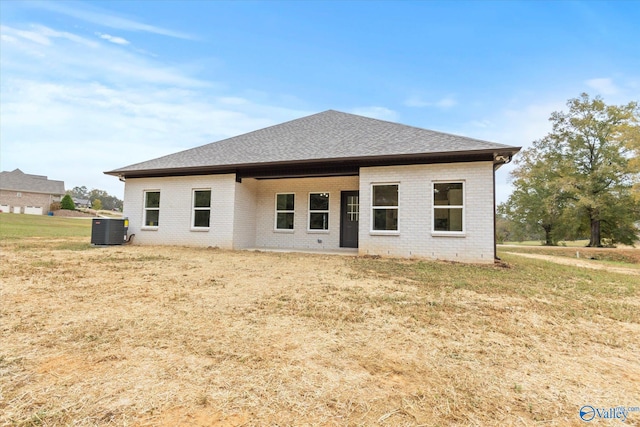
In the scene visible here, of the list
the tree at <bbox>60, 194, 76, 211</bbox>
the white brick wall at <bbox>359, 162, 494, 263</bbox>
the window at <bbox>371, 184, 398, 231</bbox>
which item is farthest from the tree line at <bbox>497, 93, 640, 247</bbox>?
the tree at <bbox>60, 194, 76, 211</bbox>

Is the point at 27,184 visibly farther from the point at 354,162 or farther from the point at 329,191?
the point at 354,162

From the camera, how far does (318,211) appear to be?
476 inches

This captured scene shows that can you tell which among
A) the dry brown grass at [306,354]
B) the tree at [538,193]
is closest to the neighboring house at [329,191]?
the dry brown grass at [306,354]

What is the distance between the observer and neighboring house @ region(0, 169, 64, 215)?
4072 centimetres

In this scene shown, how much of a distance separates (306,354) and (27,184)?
57.9 m

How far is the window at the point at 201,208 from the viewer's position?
11.6 metres

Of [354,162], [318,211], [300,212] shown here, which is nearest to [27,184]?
[300,212]

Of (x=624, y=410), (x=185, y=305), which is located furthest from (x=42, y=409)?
(x=624, y=410)

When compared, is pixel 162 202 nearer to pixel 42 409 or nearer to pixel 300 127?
pixel 300 127

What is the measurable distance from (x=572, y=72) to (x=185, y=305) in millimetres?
17906

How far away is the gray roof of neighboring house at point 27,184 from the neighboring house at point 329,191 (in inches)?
1730

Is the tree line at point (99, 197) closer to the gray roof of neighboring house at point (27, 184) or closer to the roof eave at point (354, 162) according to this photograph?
the gray roof of neighboring house at point (27, 184)

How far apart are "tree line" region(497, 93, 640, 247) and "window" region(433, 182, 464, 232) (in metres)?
17.3

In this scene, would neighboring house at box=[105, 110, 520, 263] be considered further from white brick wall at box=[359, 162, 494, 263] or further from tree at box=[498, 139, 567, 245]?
tree at box=[498, 139, 567, 245]
